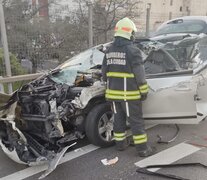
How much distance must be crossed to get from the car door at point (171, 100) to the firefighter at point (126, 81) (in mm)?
219

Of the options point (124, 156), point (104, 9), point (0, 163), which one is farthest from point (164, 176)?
point (104, 9)

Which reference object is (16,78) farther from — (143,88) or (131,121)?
(143,88)

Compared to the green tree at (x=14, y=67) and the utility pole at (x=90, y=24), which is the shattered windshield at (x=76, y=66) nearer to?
the green tree at (x=14, y=67)

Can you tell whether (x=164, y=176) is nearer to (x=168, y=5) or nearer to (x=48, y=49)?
(x=48, y=49)

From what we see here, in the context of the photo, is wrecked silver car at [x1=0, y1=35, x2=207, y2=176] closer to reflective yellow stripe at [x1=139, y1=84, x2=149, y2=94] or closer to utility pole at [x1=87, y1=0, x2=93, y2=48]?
reflective yellow stripe at [x1=139, y1=84, x2=149, y2=94]

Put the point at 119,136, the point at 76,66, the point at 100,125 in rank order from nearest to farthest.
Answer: the point at 119,136, the point at 100,125, the point at 76,66

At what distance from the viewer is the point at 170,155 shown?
157 inches

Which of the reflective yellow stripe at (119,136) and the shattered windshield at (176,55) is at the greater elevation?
the shattered windshield at (176,55)

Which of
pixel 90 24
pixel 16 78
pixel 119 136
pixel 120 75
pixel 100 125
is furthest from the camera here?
pixel 90 24

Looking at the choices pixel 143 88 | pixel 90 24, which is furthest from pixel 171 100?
pixel 90 24

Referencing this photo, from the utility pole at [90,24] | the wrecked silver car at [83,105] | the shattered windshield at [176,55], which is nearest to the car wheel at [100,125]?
the wrecked silver car at [83,105]

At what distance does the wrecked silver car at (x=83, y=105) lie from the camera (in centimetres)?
364

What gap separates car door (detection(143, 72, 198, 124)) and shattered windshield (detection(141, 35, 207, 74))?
0.23 m

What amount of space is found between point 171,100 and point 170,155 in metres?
0.76
